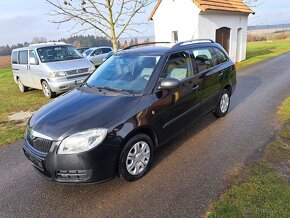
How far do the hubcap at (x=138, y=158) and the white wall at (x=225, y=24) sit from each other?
11496mm

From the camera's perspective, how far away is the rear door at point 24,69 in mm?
10812

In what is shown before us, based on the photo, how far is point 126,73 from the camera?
445 cm

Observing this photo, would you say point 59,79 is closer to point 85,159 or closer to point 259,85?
point 85,159

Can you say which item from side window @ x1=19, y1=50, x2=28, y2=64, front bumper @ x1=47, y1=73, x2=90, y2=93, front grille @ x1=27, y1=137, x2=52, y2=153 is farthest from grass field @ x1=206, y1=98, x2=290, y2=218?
side window @ x1=19, y1=50, x2=28, y2=64

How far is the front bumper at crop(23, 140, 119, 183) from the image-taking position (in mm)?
3201

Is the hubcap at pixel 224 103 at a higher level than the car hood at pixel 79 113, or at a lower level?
lower

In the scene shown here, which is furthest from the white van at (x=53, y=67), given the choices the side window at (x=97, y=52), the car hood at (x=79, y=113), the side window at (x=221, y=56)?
the side window at (x=97, y=52)

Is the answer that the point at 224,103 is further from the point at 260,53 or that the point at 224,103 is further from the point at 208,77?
the point at 260,53

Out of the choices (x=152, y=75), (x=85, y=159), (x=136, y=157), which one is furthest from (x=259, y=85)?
(x=85, y=159)

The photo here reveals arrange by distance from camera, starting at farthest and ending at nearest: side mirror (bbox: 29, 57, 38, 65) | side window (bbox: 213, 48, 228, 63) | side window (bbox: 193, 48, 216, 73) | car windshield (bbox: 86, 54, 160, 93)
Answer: side mirror (bbox: 29, 57, 38, 65)
side window (bbox: 213, 48, 228, 63)
side window (bbox: 193, 48, 216, 73)
car windshield (bbox: 86, 54, 160, 93)

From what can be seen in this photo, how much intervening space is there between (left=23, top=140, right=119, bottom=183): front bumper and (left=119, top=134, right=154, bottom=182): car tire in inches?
6.8

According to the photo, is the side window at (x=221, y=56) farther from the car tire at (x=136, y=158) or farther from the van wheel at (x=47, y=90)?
the van wheel at (x=47, y=90)

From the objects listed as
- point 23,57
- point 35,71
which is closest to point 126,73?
point 35,71

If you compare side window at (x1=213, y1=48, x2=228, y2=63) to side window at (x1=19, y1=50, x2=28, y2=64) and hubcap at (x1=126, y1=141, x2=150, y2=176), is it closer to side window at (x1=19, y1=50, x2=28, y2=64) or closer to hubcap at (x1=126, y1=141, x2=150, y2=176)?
hubcap at (x1=126, y1=141, x2=150, y2=176)
